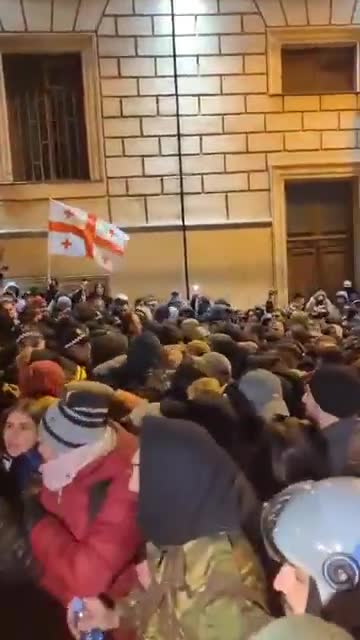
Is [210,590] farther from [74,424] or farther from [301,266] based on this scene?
[301,266]

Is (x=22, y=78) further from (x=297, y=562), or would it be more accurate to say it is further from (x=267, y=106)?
(x=297, y=562)

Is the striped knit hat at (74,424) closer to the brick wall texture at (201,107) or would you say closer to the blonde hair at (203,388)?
the blonde hair at (203,388)

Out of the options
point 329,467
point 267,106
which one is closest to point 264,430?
point 329,467

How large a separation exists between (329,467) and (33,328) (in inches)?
142

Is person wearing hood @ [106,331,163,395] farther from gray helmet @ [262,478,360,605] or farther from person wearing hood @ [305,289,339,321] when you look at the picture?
person wearing hood @ [305,289,339,321]

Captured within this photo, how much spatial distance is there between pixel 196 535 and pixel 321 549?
1.79 feet

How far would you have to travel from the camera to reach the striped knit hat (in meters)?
2.61

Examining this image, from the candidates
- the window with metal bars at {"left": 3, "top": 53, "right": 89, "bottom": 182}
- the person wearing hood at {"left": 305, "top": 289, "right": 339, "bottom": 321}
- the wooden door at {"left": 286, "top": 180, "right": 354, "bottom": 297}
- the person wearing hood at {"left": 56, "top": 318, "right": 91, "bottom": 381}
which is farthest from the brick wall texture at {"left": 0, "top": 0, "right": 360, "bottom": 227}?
the person wearing hood at {"left": 56, "top": 318, "right": 91, "bottom": 381}

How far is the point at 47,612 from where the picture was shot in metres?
3.03

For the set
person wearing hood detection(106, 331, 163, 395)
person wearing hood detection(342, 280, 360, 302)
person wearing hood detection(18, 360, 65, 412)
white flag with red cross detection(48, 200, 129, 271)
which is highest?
white flag with red cross detection(48, 200, 129, 271)

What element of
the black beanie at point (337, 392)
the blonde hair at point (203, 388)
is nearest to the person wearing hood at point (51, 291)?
the blonde hair at point (203, 388)

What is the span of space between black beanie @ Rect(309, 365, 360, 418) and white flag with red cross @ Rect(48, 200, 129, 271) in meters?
6.52

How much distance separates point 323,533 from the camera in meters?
1.76

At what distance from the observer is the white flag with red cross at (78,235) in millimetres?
9500
